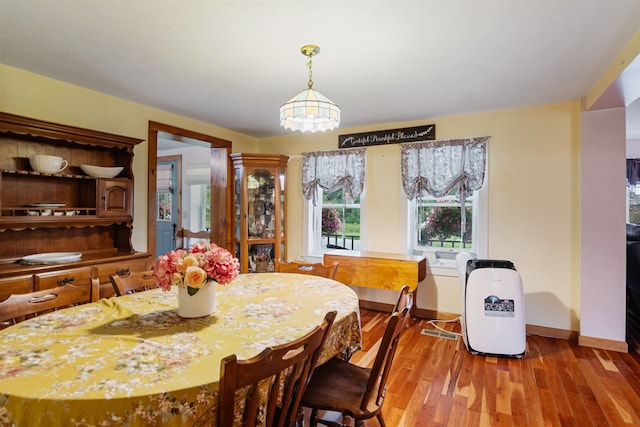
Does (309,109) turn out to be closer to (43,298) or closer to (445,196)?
(43,298)

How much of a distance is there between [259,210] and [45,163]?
92.2 inches

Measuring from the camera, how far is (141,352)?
3.65ft

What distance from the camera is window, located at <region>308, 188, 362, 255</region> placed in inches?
169

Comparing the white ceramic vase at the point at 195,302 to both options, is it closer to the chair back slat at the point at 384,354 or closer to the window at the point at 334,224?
the chair back slat at the point at 384,354

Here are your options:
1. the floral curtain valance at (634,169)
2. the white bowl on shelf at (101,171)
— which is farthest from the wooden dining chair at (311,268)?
the floral curtain valance at (634,169)

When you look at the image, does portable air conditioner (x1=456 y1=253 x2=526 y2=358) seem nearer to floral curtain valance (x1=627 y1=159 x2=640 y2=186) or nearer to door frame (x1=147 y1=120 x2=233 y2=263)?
door frame (x1=147 y1=120 x2=233 y2=263)

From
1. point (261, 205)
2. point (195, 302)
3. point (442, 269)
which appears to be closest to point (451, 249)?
point (442, 269)

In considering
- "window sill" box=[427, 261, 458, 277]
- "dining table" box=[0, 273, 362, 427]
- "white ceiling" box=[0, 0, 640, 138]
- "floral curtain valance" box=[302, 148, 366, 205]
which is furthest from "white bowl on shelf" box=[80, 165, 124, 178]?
"window sill" box=[427, 261, 458, 277]

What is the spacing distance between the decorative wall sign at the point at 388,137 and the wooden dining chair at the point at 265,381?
305 cm

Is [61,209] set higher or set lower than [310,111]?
lower

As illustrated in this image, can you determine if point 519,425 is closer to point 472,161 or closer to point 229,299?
point 229,299

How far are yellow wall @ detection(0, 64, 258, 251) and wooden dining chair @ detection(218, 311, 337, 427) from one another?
2.70 m

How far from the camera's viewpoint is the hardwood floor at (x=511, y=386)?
1954 millimetres

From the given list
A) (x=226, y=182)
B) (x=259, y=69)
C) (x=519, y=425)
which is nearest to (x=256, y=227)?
(x=226, y=182)
